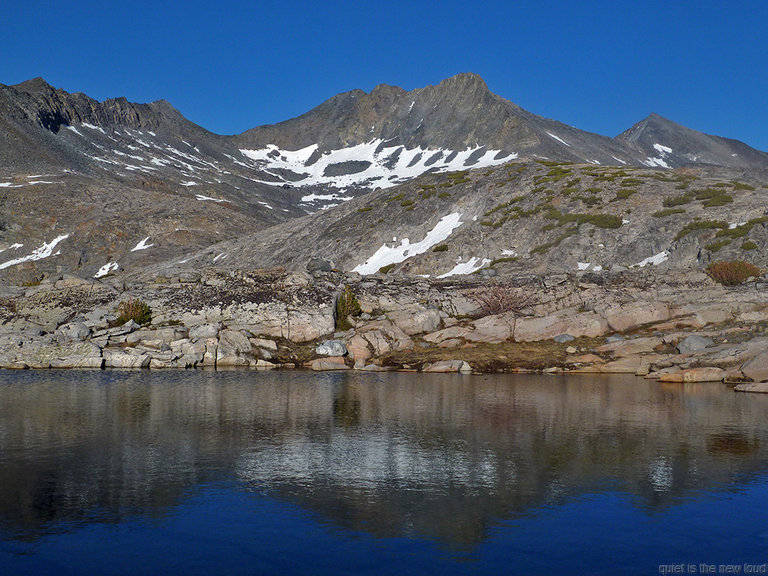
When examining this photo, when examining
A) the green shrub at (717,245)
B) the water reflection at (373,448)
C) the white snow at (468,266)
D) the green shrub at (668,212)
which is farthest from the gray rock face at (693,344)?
the green shrub at (668,212)

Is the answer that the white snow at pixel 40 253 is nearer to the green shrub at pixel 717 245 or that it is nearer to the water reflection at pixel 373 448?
the water reflection at pixel 373 448

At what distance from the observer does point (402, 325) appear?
50969mm

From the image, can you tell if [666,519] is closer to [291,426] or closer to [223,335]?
[291,426]

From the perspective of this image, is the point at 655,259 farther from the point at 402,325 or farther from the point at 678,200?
the point at 402,325

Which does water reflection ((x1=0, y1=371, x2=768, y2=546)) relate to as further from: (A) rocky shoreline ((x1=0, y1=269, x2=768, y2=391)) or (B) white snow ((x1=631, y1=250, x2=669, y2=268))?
(B) white snow ((x1=631, y1=250, x2=669, y2=268))

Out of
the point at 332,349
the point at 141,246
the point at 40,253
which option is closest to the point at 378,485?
the point at 332,349

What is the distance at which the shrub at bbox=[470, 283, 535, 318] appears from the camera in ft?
173

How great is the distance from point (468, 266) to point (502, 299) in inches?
871

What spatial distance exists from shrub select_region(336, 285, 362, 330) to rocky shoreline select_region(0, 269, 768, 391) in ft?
0.32

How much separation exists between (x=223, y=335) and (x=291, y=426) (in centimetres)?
2311

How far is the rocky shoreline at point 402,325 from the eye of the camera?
4497 cm

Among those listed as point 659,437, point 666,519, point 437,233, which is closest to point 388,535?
point 666,519

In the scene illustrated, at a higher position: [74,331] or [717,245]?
[717,245]

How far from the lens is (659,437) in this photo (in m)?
25.1
